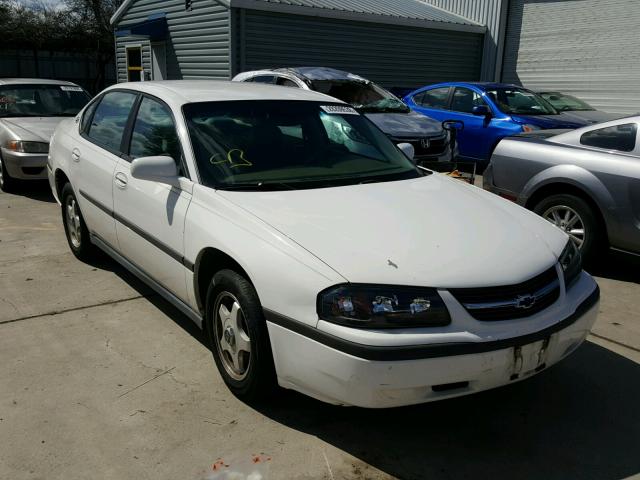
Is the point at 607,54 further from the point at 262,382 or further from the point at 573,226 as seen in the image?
the point at 262,382

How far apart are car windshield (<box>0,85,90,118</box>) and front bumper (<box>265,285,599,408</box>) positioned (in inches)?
297

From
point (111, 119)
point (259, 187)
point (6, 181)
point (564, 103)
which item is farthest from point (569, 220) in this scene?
point (564, 103)

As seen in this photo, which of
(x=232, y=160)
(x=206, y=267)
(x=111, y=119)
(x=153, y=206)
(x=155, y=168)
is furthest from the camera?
(x=111, y=119)

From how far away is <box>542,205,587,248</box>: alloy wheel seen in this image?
205 inches

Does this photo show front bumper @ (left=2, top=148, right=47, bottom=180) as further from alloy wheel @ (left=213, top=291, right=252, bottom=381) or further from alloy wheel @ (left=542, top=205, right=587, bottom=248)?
alloy wheel @ (left=542, top=205, right=587, bottom=248)

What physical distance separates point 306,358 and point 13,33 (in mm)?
27305

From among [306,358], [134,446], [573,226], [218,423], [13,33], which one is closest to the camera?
[306,358]

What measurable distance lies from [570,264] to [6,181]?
24.4ft

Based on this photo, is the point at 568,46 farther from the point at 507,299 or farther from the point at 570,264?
the point at 507,299

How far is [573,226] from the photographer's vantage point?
17.4 ft

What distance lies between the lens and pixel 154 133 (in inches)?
156

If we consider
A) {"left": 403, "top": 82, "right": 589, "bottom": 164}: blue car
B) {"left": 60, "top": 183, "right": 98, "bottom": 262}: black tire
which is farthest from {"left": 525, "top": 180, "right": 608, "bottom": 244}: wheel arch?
{"left": 403, "top": 82, "right": 589, "bottom": 164}: blue car

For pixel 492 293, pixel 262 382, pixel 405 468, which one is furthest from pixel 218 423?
pixel 492 293

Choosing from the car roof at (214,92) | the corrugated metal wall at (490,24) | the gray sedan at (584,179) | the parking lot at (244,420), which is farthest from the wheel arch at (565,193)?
the corrugated metal wall at (490,24)
